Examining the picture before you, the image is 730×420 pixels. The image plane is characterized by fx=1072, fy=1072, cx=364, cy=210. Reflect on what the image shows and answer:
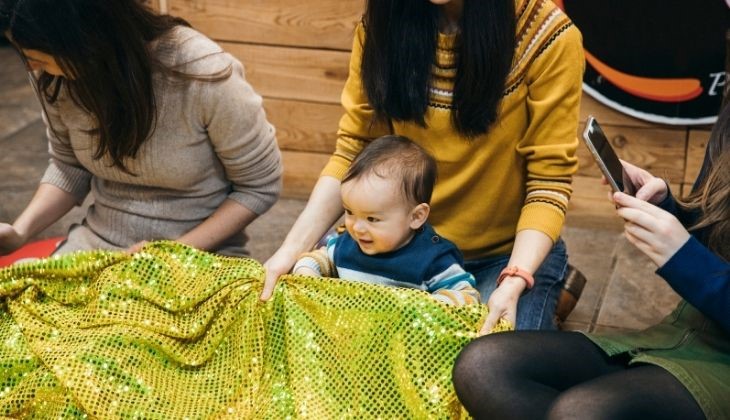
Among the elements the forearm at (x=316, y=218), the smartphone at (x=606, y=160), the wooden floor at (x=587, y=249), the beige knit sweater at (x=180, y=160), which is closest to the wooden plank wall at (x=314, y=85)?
the wooden floor at (x=587, y=249)

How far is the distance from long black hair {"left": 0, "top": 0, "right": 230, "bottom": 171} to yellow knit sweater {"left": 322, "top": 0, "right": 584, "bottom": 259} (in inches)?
17.1

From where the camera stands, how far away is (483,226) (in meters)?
2.29

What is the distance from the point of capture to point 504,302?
6.42 ft

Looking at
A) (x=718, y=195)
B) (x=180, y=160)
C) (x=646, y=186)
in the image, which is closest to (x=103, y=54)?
(x=180, y=160)

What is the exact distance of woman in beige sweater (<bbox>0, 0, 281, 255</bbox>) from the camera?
7.13 feet

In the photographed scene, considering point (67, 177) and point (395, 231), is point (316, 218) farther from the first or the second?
point (67, 177)

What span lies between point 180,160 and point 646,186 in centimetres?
102

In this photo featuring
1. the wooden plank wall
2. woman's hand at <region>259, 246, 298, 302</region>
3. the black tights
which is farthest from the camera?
the wooden plank wall

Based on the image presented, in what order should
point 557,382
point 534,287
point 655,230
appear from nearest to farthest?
point 655,230 → point 557,382 → point 534,287

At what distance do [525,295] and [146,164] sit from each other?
882mm

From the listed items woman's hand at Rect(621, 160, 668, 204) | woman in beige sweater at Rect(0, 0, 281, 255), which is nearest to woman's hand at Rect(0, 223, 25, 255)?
woman in beige sweater at Rect(0, 0, 281, 255)

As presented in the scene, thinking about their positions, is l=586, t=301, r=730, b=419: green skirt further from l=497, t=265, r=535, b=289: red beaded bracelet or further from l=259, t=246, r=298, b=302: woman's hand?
l=259, t=246, r=298, b=302: woman's hand

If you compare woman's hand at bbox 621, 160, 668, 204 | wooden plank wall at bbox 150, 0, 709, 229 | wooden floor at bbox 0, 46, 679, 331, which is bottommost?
wooden floor at bbox 0, 46, 679, 331

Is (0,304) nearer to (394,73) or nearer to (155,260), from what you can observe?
(155,260)
